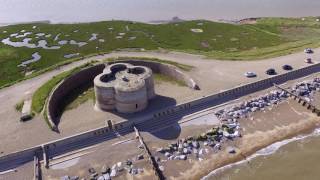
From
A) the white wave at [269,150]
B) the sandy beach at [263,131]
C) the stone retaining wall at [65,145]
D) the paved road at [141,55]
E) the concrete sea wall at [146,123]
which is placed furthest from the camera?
the paved road at [141,55]

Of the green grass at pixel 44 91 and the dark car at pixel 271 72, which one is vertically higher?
the dark car at pixel 271 72

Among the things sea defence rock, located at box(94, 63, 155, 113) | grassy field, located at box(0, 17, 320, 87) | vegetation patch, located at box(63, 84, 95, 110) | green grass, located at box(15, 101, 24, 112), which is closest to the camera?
sea defence rock, located at box(94, 63, 155, 113)

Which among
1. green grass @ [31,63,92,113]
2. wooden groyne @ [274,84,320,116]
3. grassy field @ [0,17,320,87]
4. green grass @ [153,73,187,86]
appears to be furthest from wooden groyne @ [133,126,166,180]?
grassy field @ [0,17,320,87]

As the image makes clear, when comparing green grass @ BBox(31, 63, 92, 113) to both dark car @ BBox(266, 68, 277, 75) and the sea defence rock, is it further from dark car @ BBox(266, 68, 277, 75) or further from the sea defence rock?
dark car @ BBox(266, 68, 277, 75)

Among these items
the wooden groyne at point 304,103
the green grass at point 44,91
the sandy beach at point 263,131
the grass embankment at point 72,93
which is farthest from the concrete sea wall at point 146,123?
the green grass at point 44,91

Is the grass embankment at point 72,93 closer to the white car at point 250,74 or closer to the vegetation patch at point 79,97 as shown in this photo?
the vegetation patch at point 79,97

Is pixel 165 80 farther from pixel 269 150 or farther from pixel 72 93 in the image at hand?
pixel 269 150

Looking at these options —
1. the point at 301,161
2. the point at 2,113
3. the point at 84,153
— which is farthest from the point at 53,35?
the point at 301,161
